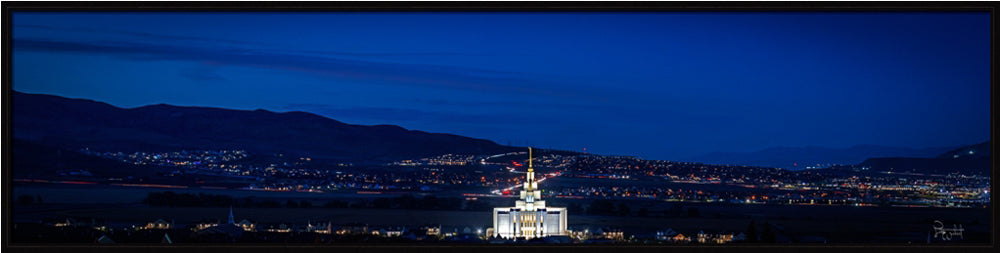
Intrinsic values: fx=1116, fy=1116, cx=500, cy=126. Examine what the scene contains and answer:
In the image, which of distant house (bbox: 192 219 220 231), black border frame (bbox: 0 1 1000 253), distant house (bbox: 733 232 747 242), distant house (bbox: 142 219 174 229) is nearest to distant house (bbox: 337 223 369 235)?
distant house (bbox: 192 219 220 231)

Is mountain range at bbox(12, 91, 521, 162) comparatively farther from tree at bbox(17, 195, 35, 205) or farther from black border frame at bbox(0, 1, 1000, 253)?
black border frame at bbox(0, 1, 1000, 253)

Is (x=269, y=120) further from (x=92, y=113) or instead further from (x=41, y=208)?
(x=41, y=208)

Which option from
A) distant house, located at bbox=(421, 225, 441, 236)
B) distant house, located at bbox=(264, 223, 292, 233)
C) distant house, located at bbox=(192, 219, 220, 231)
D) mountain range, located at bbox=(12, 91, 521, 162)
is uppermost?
mountain range, located at bbox=(12, 91, 521, 162)

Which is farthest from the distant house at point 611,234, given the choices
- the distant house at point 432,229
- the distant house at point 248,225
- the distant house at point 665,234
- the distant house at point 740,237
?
the distant house at point 248,225

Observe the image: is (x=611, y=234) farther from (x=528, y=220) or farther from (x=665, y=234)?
(x=528, y=220)

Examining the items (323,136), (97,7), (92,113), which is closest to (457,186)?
(323,136)

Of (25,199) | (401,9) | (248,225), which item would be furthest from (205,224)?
(401,9)
